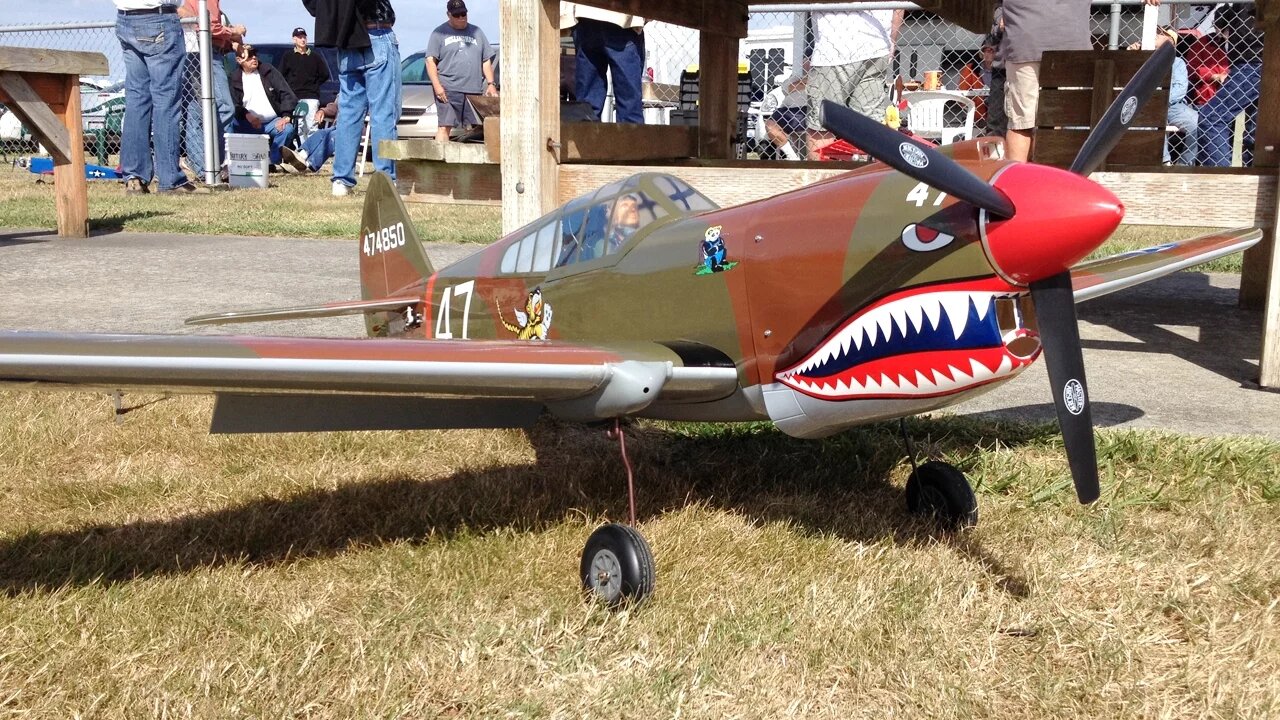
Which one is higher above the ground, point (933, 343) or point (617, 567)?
point (933, 343)

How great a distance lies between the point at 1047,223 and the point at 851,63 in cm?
773

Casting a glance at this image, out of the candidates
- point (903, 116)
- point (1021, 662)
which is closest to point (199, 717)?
point (1021, 662)

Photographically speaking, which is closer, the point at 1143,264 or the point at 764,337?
the point at 764,337

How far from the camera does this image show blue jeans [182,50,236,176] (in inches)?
661

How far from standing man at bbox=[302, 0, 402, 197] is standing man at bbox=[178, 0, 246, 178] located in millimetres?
2808

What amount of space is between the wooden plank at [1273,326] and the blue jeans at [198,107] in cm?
1370

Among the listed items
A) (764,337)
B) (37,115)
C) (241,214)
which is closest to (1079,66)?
(764,337)

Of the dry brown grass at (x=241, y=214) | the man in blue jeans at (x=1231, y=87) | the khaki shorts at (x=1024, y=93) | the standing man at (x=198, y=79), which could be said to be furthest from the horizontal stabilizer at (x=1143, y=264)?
the standing man at (x=198, y=79)

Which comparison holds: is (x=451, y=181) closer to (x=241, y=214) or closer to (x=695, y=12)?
(x=695, y=12)

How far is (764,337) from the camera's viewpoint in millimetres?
3732

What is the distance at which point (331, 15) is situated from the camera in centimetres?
1348

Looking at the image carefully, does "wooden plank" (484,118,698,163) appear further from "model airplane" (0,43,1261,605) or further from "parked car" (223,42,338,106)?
"parked car" (223,42,338,106)

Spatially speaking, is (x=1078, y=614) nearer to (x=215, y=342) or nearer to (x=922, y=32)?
(x=215, y=342)

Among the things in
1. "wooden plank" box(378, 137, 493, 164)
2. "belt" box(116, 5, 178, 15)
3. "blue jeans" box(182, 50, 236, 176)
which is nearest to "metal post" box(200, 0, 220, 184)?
"blue jeans" box(182, 50, 236, 176)
